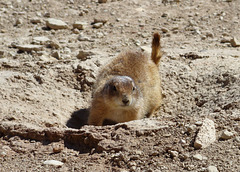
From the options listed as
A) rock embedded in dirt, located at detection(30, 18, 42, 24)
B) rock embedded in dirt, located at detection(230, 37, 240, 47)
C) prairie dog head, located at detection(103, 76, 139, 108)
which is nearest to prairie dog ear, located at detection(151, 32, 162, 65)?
prairie dog head, located at detection(103, 76, 139, 108)

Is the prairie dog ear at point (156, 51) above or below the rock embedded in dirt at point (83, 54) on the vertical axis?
above

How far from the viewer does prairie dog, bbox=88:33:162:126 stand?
5.05m

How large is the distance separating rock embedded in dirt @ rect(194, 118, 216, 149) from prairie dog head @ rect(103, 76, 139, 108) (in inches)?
57.2

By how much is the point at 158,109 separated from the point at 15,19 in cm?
478

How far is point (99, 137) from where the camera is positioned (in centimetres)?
377

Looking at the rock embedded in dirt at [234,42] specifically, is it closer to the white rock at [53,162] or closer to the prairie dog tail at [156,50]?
the prairie dog tail at [156,50]

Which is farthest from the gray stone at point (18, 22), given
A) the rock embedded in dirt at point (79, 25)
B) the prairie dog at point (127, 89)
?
the prairie dog at point (127, 89)

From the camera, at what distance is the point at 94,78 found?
641 cm

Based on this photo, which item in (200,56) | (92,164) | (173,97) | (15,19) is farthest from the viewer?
(15,19)

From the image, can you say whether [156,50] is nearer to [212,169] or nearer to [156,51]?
[156,51]

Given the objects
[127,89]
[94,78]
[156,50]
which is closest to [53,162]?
[127,89]

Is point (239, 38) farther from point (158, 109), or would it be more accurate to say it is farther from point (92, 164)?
point (92, 164)

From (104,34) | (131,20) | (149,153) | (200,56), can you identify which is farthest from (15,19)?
(149,153)

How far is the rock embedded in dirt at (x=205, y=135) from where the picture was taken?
3416 mm
